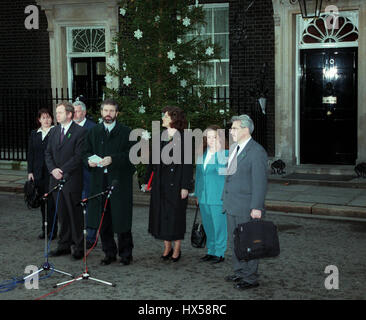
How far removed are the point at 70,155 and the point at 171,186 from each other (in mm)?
1412

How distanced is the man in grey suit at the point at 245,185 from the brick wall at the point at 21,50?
12202 mm

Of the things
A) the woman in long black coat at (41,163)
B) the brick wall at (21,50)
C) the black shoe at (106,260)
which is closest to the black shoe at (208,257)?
the black shoe at (106,260)

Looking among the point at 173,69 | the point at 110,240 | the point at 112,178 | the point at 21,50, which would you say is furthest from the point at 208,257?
the point at 21,50

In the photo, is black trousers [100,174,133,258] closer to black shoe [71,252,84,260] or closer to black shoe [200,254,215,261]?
black shoe [71,252,84,260]

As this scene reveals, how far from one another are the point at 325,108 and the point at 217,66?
3.00 meters

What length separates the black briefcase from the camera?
621cm

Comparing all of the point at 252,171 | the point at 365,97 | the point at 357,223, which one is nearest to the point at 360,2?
the point at 365,97

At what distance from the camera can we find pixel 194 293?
640cm

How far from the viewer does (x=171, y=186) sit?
24.4ft

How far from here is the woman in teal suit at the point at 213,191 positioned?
7508mm

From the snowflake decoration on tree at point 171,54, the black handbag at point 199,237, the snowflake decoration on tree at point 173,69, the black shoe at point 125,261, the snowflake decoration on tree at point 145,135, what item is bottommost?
the black shoe at point 125,261

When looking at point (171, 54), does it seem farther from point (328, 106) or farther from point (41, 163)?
point (328, 106)

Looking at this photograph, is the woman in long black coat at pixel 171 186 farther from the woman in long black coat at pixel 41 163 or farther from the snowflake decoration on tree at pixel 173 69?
the snowflake decoration on tree at pixel 173 69

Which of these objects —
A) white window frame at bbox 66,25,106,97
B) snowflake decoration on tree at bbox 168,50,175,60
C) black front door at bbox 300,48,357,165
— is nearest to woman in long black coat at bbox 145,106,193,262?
snowflake decoration on tree at bbox 168,50,175,60
